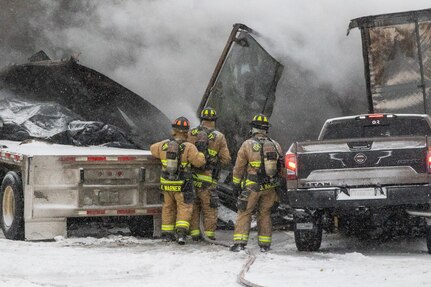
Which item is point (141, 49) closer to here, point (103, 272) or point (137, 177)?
point (137, 177)

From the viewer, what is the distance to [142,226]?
10492 mm

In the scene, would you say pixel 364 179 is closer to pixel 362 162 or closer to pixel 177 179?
pixel 362 162

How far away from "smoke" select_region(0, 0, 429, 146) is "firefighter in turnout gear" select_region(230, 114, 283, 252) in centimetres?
373

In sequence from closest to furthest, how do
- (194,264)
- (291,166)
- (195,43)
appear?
(194,264) < (291,166) < (195,43)

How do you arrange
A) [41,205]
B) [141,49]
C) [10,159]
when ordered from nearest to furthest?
[41,205]
[10,159]
[141,49]

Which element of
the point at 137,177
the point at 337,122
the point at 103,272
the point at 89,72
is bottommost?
the point at 103,272

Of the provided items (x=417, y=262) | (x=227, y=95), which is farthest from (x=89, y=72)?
(x=417, y=262)

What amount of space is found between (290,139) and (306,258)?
6.51 m

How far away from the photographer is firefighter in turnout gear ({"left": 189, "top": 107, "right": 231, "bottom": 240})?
976cm

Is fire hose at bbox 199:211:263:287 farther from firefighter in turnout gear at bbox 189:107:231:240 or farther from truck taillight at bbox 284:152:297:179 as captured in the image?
truck taillight at bbox 284:152:297:179

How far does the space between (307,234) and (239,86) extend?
11.7 feet

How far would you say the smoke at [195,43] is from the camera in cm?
1314

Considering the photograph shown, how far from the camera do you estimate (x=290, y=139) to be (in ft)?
47.3

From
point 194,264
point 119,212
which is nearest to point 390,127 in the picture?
point 194,264
